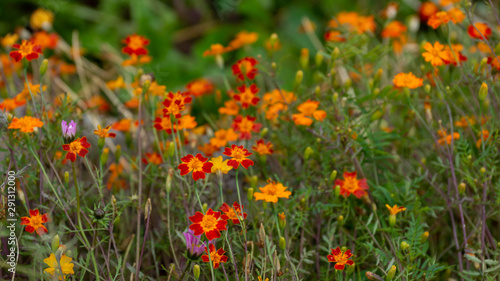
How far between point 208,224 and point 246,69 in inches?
20.9

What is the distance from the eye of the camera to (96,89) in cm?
233

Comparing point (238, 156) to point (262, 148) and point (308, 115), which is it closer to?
point (262, 148)

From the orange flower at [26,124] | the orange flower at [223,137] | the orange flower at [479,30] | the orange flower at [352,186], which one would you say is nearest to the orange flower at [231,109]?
the orange flower at [223,137]

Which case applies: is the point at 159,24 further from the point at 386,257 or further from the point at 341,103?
the point at 386,257

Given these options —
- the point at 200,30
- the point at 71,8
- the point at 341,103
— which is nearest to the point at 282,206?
the point at 341,103

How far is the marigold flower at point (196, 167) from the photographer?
0.86 m

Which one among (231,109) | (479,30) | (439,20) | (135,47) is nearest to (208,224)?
(231,109)

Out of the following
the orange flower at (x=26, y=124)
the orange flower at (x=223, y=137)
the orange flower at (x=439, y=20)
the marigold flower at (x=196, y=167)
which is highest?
the orange flower at (x=439, y=20)

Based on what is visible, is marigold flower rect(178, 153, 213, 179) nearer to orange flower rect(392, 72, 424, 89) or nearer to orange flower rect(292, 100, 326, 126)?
orange flower rect(292, 100, 326, 126)

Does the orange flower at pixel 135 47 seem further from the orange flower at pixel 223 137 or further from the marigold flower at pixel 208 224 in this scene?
the marigold flower at pixel 208 224

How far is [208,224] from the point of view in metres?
0.83

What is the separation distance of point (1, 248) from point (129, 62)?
598 millimetres

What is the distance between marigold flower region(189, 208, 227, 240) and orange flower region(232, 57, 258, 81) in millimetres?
484

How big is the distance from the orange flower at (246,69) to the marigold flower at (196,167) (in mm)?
393
